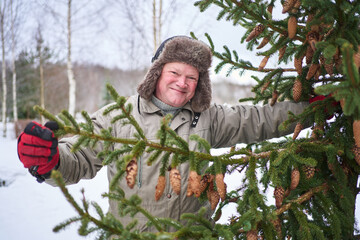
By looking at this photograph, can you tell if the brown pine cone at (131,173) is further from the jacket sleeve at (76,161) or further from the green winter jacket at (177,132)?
the green winter jacket at (177,132)

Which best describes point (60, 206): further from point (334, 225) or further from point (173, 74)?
point (334, 225)

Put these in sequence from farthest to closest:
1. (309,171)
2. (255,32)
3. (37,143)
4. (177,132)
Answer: (177,132) < (255,32) < (309,171) < (37,143)

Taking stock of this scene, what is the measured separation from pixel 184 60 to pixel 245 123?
0.67 metres

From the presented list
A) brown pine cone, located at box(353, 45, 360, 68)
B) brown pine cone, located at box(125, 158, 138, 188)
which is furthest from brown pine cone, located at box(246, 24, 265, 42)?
brown pine cone, located at box(125, 158, 138, 188)

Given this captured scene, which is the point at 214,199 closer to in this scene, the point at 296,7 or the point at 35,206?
the point at 296,7

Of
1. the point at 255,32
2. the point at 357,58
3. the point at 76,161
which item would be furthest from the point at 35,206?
the point at 357,58

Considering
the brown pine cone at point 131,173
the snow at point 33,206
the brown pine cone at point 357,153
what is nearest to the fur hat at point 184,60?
the brown pine cone at point 357,153

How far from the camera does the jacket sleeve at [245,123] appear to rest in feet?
7.09

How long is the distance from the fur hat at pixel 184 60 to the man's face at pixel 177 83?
0.13ft

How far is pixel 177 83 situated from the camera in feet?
7.14

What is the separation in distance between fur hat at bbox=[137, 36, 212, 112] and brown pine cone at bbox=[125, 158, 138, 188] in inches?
46.6

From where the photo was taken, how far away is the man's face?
217 cm

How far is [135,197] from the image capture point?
1062mm

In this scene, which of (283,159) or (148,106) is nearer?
(283,159)
